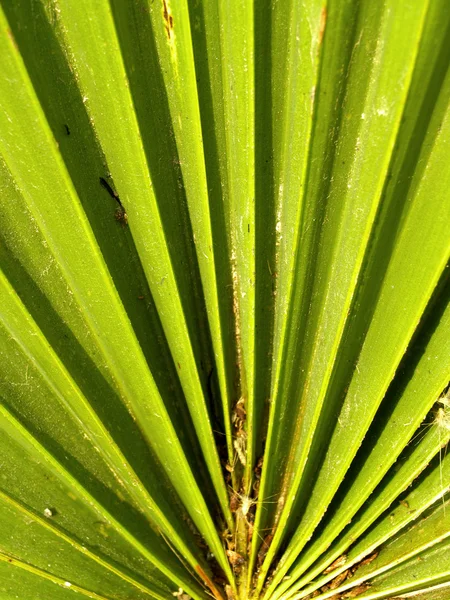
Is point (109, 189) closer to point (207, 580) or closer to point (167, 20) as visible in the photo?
point (167, 20)

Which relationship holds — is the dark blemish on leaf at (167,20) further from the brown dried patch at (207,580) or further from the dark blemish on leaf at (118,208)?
the brown dried patch at (207,580)

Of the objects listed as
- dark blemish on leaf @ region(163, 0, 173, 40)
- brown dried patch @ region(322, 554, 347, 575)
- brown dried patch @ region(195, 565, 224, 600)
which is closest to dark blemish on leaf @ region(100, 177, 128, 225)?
dark blemish on leaf @ region(163, 0, 173, 40)

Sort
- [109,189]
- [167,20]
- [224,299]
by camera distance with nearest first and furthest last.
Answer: [167,20], [109,189], [224,299]

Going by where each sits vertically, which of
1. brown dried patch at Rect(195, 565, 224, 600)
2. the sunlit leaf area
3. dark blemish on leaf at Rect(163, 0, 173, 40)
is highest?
dark blemish on leaf at Rect(163, 0, 173, 40)

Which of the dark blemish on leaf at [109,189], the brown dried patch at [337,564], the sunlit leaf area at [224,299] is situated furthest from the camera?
the brown dried patch at [337,564]

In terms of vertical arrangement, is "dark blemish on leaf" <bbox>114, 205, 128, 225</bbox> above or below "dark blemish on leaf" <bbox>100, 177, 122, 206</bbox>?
below

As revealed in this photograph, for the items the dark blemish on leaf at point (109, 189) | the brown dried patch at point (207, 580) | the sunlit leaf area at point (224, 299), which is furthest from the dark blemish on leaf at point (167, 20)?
the brown dried patch at point (207, 580)

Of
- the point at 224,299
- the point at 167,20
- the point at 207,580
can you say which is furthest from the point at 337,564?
the point at 167,20

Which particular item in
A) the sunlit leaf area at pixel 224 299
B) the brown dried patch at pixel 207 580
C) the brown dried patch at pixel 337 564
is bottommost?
the brown dried patch at pixel 207 580

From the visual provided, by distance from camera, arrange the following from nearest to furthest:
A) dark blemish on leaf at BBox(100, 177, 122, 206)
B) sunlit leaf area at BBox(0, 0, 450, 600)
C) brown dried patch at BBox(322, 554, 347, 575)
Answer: sunlit leaf area at BBox(0, 0, 450, 600)
dark blemish on leaf at BBox(100, 177, 122, 206)
brown dried patch at BBox(322, 554, 347, 575)

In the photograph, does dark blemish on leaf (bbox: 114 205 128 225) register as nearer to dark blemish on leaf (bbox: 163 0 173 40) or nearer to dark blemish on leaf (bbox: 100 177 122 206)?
dark blemish on leaf (bbox: 100 177 122 206)
